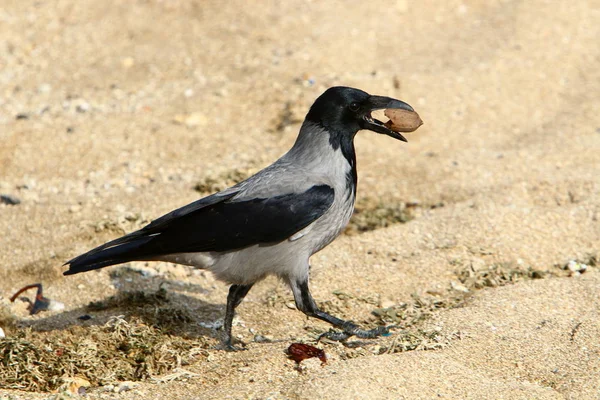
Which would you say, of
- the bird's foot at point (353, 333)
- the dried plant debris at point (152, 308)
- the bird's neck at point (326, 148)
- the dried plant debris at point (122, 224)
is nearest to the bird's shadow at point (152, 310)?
the dried plant debris at point (152, 308)

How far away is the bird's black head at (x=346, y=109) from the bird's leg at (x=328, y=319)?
0.92m

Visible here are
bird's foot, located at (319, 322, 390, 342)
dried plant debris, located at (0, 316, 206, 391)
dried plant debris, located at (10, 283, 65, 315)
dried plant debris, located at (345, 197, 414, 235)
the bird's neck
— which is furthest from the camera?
dried plant debris, located at (345, 197, 414, 235)

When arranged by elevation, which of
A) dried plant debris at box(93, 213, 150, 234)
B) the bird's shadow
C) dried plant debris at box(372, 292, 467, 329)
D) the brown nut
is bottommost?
the bird's shadow

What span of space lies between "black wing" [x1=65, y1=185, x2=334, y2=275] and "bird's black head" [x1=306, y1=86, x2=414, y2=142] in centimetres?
44

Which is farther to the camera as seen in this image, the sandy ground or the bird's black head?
the bird's black head

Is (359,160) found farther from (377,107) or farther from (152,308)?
(152,308)

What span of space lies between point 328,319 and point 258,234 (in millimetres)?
617

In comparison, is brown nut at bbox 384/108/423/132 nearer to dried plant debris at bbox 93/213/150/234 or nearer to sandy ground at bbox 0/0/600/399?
sandy ground at bbox 0/0/600/399

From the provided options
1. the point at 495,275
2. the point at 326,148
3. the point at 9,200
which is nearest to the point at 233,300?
the point at 326,148

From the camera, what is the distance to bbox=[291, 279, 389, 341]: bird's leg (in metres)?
4.62

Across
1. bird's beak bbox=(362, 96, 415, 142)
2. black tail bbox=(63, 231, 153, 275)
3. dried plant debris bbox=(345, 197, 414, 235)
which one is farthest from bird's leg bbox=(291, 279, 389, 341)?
dried plant debris bbox=(345, 197, 414, 235)

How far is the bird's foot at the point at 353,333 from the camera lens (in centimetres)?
461

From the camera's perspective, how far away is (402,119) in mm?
5004

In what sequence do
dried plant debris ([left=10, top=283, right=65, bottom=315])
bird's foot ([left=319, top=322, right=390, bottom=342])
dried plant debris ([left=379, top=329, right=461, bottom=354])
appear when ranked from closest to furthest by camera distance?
dried plant debris ([left=379, top=329, right=461, bottom=354]) → bird's foot ([left=319, top=322, right=390, bottom=342]) → dried plant debris ([left=10, top=283, right=65, bottom=315])
